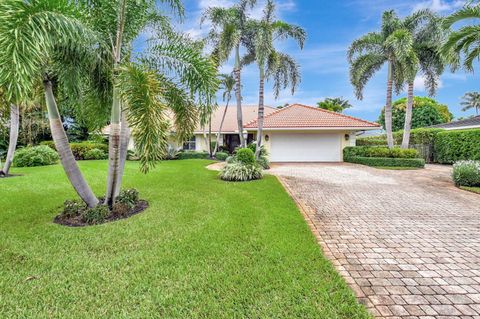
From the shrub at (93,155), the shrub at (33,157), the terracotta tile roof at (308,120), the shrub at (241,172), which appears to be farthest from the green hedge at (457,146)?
the shrub at (33,157)

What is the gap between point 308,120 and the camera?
2088cm

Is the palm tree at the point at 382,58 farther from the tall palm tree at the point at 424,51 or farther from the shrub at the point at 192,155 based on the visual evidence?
the shrub at the point at 192,155

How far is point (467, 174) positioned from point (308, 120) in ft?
38.2

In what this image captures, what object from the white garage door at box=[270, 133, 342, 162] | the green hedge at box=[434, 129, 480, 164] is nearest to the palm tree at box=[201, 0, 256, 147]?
the white garage door at box=[270, 133, 342, 162]

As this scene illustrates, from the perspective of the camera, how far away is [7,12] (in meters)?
4.25

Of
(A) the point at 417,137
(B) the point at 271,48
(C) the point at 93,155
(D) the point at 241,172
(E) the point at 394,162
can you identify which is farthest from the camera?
(C) the point at 93,155

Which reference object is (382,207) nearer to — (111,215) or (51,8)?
(111,215)

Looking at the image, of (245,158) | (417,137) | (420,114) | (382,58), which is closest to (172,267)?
(245,158)

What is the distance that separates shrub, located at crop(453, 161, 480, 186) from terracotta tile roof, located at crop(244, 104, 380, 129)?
9.19 meters

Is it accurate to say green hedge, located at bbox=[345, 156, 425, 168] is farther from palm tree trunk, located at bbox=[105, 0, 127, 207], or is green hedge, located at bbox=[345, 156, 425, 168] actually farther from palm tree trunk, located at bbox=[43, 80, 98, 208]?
palm tree trunk, located at bbox=[43, 80, 98, 208]

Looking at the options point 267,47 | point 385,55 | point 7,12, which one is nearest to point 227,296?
point 7,12

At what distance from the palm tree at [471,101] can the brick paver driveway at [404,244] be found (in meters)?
61.8

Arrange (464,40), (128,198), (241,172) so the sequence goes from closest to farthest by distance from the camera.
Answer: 1. (128,198)
2. (464,40)
3. (241,172)

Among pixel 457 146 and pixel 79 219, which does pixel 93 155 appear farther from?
pixel 457 146
